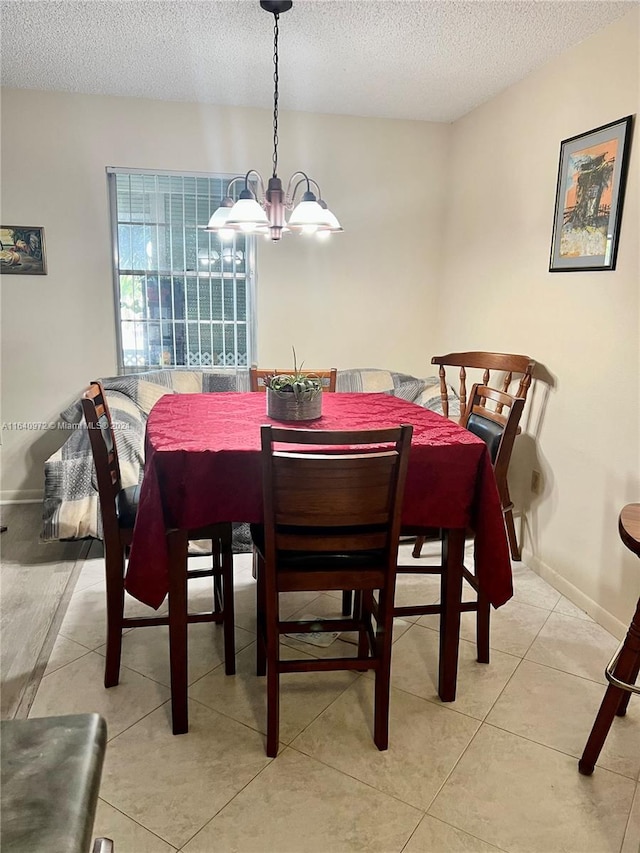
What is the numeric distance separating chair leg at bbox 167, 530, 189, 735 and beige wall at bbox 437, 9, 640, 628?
1710mm

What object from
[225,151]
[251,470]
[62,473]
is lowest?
[62,473]

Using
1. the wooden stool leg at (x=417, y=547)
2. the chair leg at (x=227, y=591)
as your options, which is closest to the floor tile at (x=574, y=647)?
the wooden stool leg at (x=417, y=547)

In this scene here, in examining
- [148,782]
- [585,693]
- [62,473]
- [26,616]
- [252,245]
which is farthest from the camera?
[252,245]

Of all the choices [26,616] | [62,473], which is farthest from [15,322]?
[26,616]

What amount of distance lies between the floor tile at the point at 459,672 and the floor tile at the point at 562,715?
0.14 ft

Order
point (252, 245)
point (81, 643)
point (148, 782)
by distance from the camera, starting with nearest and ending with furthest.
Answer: point (148, 782) < point (81, 643) < point (252, 245)

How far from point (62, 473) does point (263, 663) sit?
1515 mm

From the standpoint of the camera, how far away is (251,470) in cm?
164

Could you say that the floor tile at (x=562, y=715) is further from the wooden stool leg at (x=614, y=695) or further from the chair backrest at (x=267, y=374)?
the chair backrest at (x=267, y=374)

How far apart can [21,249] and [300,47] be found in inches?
78.6

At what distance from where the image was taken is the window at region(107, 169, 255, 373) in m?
3.56

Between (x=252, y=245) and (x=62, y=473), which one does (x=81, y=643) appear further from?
(x=252, y=245)

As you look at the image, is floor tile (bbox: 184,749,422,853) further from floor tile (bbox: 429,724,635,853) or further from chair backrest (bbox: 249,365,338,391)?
chair backrest (bbox: 249,365,338,391)

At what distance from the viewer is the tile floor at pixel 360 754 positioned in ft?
4.58
